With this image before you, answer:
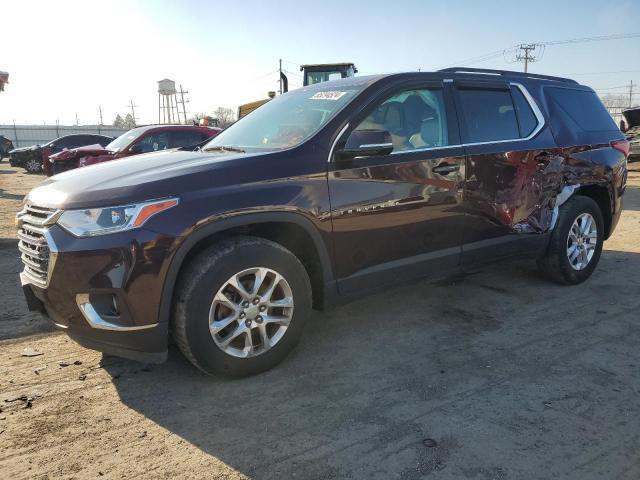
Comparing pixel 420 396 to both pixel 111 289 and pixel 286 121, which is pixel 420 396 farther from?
pixel 286 121

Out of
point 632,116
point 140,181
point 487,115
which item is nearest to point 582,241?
point 487,115

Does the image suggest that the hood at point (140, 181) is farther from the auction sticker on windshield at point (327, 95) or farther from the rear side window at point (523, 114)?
the rear side window at point (523, 114)

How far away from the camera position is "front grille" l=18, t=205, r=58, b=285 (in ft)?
9.27

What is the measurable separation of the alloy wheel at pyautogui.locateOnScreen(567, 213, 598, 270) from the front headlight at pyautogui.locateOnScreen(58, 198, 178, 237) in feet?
12.8

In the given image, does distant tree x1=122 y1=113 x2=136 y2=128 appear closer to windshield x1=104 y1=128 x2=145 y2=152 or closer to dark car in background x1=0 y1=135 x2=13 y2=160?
dark car in background x1=0 y1=135 x2=13 y2=160

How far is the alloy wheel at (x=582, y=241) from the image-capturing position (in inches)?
191

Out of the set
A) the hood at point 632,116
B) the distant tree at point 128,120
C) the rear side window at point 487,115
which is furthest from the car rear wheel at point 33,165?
the distant tree at point 128,120

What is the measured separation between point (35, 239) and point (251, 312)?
133 cm

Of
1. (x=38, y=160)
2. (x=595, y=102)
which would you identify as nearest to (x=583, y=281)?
(x=595, y=102)

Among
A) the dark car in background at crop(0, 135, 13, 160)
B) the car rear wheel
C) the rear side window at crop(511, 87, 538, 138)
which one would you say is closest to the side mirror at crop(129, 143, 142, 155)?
the rear side window at crop(511, 87, 538, 138)

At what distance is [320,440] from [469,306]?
2.36 meters

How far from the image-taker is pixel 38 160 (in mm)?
20234

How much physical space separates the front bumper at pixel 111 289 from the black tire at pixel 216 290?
143 millimetres

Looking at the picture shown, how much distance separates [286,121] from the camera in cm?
383
